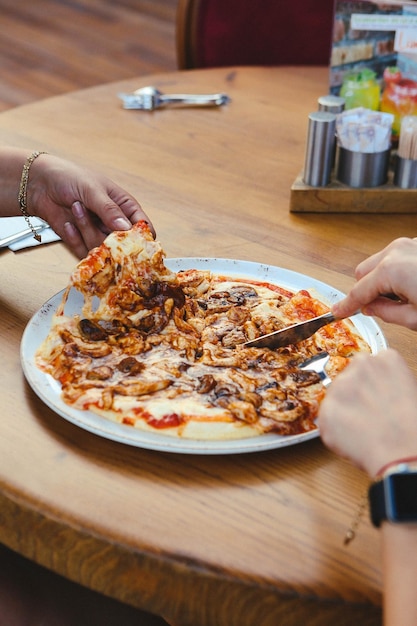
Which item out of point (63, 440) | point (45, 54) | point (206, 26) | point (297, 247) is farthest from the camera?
point (45, 54)

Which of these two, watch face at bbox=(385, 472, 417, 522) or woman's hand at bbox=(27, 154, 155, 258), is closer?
watch face at bbox=(385, 472, 417, 522)

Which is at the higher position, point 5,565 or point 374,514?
point 374,514

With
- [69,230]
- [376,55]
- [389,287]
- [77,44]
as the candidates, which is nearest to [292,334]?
[389,287]

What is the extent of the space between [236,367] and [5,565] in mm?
457

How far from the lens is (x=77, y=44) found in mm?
6023

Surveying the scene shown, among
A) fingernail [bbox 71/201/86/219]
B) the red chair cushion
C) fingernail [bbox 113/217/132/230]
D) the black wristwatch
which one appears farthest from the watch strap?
the red chair cushion

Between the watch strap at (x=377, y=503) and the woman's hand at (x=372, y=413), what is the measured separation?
0.12 feet

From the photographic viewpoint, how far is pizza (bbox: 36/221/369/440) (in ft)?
3.46

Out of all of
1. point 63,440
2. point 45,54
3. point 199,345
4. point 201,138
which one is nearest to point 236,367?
point 199,345

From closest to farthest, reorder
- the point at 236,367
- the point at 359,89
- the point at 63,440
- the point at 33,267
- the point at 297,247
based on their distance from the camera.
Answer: the point at 63,440 → the point at 236,367 → the point at 33,267 → the point at 297,247 → the point at 359,89

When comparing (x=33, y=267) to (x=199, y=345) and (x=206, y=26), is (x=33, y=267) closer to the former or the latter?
(x=199, y=345)

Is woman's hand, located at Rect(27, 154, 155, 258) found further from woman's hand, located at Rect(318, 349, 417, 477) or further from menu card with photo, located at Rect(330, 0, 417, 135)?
menu card with photo, located at Rect(330, 0, 417, 135)

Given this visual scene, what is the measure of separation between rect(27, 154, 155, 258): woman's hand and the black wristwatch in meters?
0.71

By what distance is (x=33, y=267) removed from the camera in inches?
58.9
